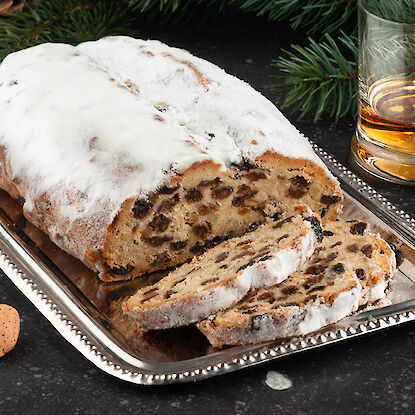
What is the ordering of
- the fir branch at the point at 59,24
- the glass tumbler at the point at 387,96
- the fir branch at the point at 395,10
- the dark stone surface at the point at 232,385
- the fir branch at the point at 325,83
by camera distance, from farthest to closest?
the fir branch at the point at 59,24, the fir branch at the point at 325,83, the fir branch at the point at 395,10, the glass tumbler at the point at 387,96, the dark stone surface at the point at 232,385

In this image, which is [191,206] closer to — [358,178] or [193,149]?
[193,149]

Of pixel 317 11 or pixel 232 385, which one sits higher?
pixel 317 11

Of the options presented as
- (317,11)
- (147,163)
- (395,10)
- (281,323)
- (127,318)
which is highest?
(395,10)

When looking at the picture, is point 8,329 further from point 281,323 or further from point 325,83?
point 325,83

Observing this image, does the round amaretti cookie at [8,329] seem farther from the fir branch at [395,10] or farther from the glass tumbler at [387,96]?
the fir branch at [395,10]

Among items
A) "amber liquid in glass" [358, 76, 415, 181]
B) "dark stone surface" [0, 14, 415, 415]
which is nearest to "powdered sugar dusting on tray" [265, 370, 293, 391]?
"dark stone surface" [0, 14, 415, 415]

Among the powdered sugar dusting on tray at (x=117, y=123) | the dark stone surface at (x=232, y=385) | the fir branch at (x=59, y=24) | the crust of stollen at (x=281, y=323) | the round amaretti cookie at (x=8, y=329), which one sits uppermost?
the powdered sugar dusting on tray at (x=117, y=123)

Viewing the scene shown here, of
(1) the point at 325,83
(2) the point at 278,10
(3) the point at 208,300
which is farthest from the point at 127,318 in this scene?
(2) the point at 278,10

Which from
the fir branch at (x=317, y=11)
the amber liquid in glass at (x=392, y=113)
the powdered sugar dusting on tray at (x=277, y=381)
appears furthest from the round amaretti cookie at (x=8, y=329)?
the fir branch at (x=317, y=11)
